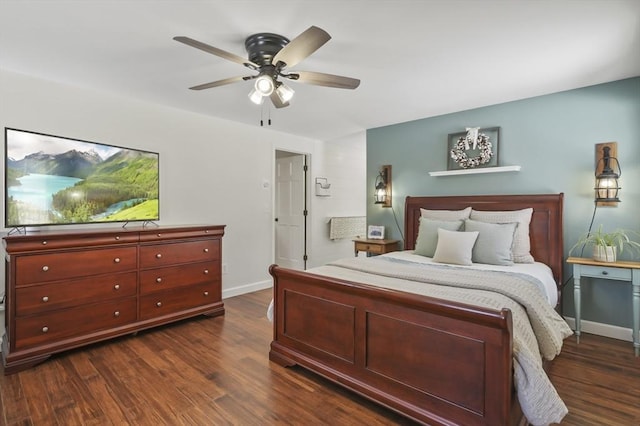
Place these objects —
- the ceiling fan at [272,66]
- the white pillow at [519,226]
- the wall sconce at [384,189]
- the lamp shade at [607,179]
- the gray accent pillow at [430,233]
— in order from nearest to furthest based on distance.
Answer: the ceiling fan at [272,66]
the lamp shade at [607,179]
the white pillow at [519,226]
the gray accent pillow at [430,233]
the wall sconce at [384,189]

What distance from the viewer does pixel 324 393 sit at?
6.99 ft

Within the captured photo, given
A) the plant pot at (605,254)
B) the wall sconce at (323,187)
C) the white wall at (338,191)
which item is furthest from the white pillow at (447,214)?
the wall sconce at (323,187)

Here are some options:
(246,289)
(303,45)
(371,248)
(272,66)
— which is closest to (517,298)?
(303,45)

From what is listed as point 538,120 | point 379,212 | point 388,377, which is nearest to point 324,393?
point 388,377

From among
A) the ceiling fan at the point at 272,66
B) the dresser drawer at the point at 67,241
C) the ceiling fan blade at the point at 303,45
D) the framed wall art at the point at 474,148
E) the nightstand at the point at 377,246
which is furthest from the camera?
the nightstand at the point at 377,246

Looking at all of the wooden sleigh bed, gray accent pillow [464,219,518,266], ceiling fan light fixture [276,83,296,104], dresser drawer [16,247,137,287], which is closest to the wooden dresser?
dresser drawer [16,247,137,287]

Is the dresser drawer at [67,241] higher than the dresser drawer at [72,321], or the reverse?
the dresser drawer at [67,241]

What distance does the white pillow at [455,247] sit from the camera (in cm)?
287

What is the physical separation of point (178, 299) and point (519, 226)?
11.4ft

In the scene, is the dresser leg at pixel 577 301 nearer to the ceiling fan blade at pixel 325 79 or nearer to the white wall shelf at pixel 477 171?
the white wall shelf at pixel 477 171

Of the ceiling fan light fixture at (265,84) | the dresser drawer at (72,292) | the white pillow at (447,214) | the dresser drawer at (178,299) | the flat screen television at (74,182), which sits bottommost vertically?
the dresser drawer at (178,299)

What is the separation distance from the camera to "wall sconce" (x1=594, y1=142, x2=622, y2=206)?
295 centimetres

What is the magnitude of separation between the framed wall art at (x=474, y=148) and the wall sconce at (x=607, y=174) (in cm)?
88

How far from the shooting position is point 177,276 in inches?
131
